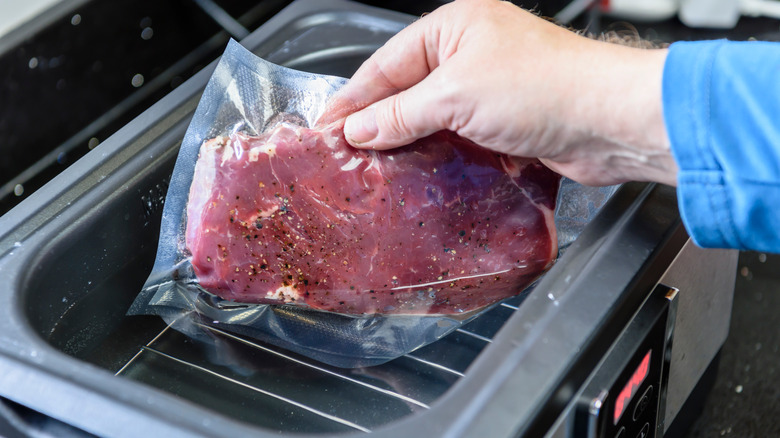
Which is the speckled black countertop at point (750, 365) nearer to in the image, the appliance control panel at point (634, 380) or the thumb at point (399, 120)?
the appliance control panel at point (634, 380)

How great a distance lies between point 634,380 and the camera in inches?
28.4

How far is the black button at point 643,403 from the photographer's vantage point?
76 centimetres

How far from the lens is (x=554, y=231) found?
84cm

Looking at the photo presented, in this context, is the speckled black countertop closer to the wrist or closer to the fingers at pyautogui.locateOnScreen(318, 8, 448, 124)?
the wrist

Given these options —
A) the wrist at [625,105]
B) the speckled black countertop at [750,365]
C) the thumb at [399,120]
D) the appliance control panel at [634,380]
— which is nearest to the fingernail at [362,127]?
the thumb at [399,120]

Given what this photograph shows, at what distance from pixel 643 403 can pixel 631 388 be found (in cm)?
6

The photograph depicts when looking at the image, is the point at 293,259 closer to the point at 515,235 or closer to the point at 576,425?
the point at 515,235

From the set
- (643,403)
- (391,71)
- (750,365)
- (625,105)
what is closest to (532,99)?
(625,105)

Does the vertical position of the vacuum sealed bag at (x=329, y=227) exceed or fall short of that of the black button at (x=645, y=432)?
it exceeds it

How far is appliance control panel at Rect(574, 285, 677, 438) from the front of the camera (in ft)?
2.19

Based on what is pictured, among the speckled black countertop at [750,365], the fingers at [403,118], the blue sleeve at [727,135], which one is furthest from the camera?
the speckled black countertop at [750,365]

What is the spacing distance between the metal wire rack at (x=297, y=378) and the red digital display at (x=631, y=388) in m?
0.16

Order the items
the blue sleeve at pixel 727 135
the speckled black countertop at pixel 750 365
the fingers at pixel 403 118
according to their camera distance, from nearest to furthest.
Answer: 1. the blue sleeve at pixel 727 135
2. the fingers at pixel 403 118
3. the speckled black countertop at pixel 750 365

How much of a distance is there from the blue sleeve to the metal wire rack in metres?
0.30
